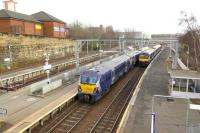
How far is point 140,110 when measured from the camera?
56.5 ft

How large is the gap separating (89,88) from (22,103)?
5.70 meters

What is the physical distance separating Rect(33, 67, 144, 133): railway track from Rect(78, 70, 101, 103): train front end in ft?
2.28

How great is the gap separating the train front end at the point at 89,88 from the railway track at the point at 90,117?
2.28 feet

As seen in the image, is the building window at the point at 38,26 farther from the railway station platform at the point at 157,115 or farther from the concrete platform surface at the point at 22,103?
the railway station platform at the point at 157,115

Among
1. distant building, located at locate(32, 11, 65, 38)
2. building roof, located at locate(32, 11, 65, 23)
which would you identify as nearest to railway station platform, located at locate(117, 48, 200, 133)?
distant building, located at locate(32, 11, 65, 38)

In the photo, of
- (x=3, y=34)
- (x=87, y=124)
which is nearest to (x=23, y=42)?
(x=3, y=34)

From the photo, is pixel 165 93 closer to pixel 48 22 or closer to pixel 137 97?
pixel 137 97

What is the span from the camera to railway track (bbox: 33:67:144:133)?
15469 millimetres

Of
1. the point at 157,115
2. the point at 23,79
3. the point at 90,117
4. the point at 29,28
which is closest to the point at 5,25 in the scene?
the point at 29,28

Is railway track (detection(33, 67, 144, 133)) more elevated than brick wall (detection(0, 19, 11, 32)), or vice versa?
brick wall (detection(0, 19, 11, 32))

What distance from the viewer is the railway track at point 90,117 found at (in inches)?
609

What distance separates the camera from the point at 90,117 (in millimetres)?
17656

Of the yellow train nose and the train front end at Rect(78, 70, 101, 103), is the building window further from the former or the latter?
the yellow train nose

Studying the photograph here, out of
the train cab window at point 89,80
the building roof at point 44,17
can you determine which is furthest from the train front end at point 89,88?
the building roof at point 44,17
